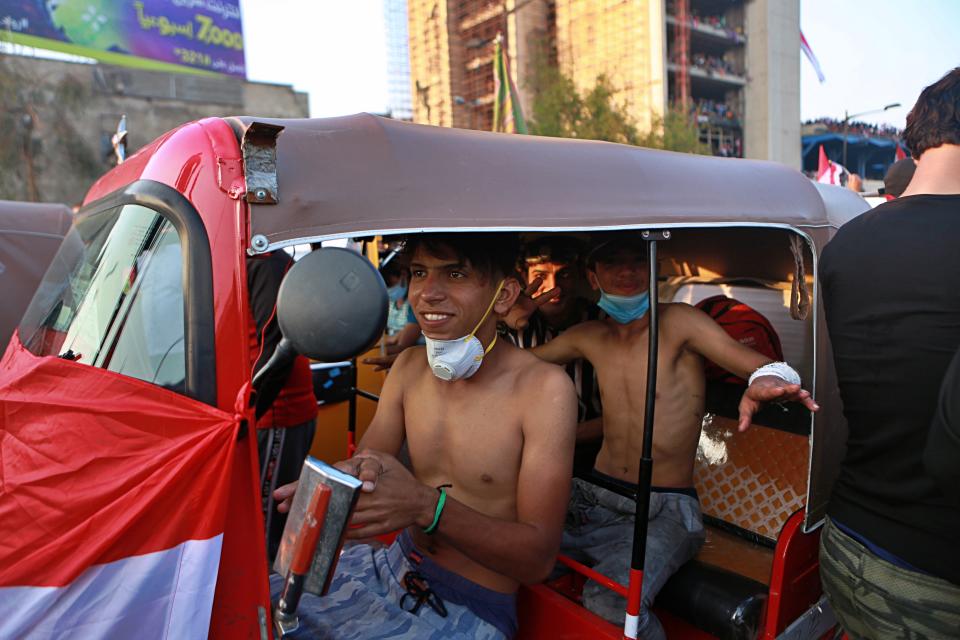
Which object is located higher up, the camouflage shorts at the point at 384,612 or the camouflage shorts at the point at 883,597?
the camouflage shorts at the point at 883,597

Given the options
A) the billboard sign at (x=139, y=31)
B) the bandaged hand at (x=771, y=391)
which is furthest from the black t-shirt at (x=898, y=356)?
the billboard sign at (x=139, y=31)

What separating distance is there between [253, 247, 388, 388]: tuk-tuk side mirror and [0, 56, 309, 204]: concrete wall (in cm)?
2195

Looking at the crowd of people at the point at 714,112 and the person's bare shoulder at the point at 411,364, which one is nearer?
the person's bare shoulder at the point at 411,364

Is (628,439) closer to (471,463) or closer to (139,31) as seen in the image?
(471,463)

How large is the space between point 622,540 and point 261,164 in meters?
2.07

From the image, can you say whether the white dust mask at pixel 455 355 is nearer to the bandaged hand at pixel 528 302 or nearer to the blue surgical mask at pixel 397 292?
the bandaged hand at pixel 528 302

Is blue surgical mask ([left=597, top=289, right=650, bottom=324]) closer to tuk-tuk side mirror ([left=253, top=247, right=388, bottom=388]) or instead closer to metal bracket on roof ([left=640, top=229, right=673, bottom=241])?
metal bracket on roof ([left=640, top=229, right=673, bottom=241])

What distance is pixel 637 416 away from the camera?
283cm

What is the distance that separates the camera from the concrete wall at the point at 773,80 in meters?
35.2

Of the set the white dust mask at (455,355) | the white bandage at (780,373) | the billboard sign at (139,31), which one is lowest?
the white bandage at (780,373)

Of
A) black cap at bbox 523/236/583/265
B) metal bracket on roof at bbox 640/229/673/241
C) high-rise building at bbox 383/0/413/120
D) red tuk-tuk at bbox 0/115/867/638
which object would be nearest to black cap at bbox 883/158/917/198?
black cap at bbox 523/236/583/265

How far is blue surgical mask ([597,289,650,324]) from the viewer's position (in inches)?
109

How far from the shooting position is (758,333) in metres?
3.09

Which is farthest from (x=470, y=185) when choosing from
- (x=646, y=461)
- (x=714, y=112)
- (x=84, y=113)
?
(x=714, y=112)
